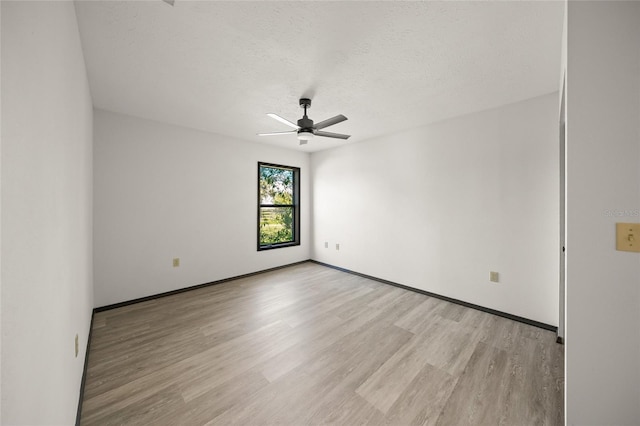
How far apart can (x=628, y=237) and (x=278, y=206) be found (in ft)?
14.5

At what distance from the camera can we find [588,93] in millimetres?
1111

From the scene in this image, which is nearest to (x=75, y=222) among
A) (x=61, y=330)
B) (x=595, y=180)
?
(x=61, y=330)

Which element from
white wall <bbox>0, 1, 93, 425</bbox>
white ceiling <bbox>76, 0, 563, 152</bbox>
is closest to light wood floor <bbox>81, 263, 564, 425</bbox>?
white wall <bbox>0, 1, 93, 425</bbox>

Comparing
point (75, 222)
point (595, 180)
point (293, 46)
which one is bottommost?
point (75, 222)

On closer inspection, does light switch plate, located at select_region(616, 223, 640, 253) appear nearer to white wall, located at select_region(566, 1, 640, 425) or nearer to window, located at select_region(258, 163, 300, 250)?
white wall, located at select_region(566, 1, 640, 425)

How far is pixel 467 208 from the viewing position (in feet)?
10.2

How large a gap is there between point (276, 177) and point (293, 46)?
320cm

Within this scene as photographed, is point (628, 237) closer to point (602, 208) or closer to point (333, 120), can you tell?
point (602, 208)

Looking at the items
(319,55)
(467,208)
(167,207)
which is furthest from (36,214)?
(467,208)

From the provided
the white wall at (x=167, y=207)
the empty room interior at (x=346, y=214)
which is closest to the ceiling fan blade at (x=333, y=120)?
the empty room interior at (x=346, y=214)

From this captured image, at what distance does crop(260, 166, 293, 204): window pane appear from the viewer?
4633 mm

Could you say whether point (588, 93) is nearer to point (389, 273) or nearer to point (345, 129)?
point (345, 129)

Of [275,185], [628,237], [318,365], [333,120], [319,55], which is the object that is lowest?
[318,365]

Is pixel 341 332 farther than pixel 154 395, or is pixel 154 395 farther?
pixel 341 332
